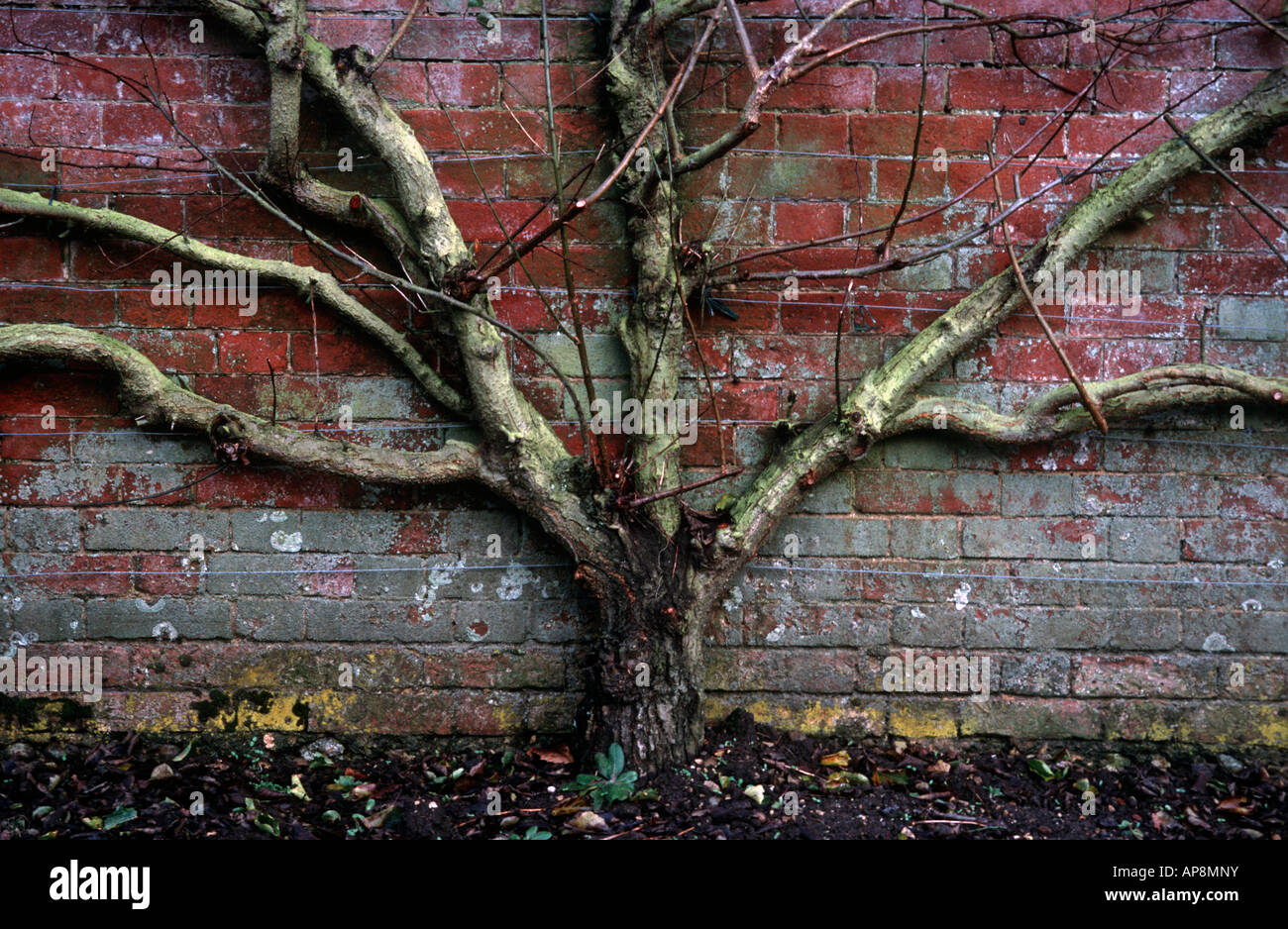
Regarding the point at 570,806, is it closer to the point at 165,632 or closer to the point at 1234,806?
the point at 165,632

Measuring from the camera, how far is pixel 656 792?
230cm

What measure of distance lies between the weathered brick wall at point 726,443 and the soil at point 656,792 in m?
0.10

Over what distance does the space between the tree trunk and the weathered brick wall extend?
191 mm

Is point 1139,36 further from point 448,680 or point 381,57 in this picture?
point 448,680

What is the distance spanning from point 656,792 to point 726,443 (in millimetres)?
994

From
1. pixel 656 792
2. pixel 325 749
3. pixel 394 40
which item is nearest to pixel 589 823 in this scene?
pixel 656 792

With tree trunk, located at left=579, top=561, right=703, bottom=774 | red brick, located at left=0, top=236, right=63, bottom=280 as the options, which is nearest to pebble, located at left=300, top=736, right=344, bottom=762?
tree trunk, located at left=579, top=561, right=703, bottom=774

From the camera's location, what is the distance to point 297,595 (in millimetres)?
2588

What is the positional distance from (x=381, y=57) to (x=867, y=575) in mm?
1995

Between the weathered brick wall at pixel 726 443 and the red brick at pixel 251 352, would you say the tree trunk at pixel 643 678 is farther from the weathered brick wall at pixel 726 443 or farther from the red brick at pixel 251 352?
the red brick at pixel 251 352

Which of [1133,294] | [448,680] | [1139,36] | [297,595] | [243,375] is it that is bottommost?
[448,680]

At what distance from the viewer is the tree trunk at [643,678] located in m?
2.38

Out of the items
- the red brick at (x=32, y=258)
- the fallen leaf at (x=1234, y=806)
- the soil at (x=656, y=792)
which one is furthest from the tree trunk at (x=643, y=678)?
the red brick at (x=32, y=258)
